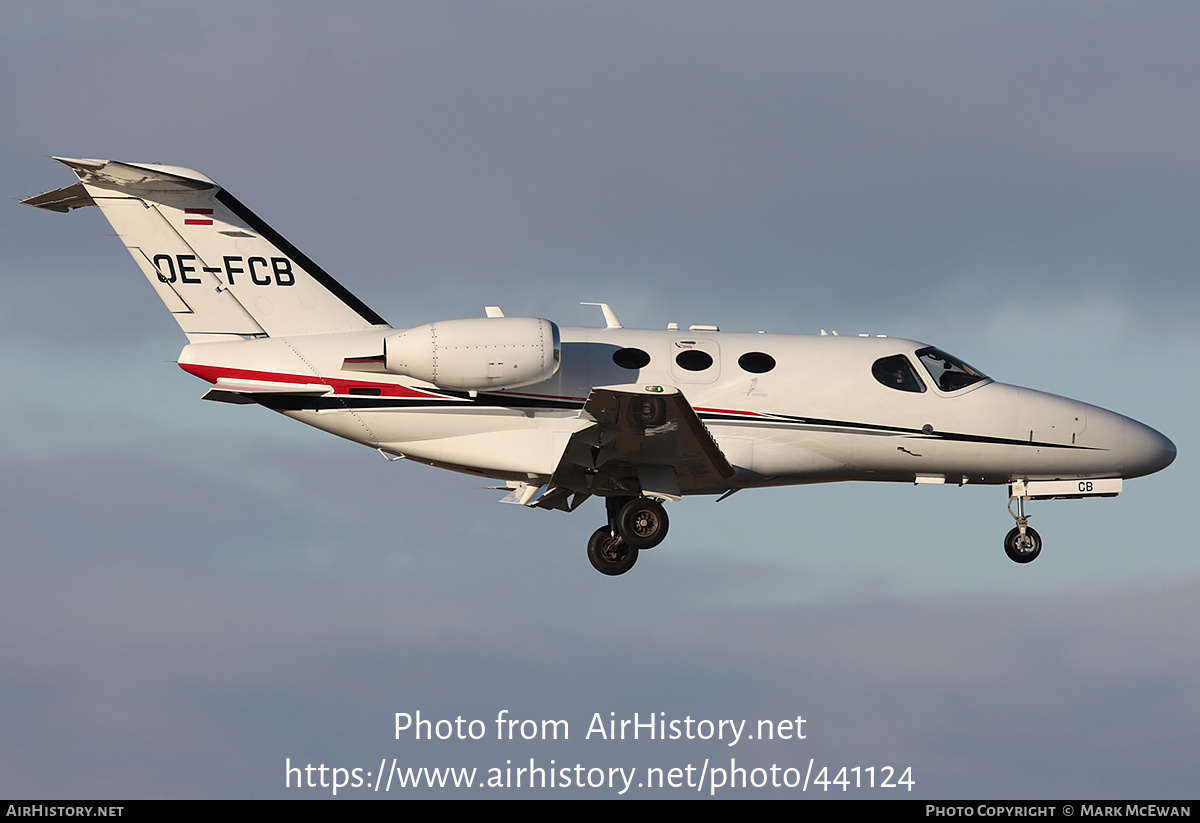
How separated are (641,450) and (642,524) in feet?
3.81

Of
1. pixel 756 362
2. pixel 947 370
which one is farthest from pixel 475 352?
pixel 947 370

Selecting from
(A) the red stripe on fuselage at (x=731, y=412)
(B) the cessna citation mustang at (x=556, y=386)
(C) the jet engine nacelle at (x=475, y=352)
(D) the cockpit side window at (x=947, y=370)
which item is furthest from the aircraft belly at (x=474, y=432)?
(D) the cockpit side window at (x=947, y=370)

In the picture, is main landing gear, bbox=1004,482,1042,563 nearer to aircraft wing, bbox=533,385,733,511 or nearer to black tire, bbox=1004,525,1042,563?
black tire, bbox=1004,525,1042,563

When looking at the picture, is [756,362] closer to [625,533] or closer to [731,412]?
[731,412]

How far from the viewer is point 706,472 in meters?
21.2

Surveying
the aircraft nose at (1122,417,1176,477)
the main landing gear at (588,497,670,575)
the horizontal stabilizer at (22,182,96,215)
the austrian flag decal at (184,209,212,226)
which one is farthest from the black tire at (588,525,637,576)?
the horizontal stabilizer at (22,182,96,215)

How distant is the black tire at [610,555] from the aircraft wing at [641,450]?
2.39 ft

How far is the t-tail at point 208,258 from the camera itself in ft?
70.1

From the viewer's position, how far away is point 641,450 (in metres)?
20.7

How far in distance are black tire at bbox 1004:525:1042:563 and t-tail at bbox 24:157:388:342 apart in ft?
34.7

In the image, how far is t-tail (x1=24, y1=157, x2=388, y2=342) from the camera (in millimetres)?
21375

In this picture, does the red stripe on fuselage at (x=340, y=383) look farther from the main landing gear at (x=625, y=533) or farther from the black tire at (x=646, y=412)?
the main landing gear at (x=625, y=533)

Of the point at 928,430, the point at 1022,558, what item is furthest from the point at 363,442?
the point at 1022,558

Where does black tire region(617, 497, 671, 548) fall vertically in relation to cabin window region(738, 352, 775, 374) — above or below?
below
